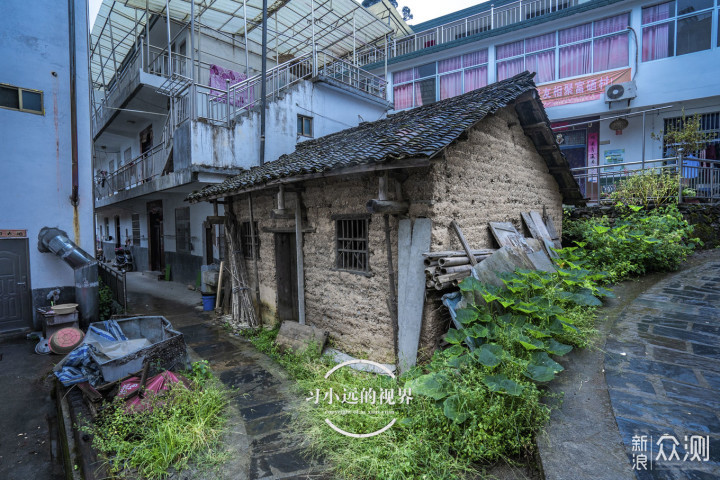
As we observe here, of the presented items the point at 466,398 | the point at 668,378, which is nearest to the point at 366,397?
the point at 466,398

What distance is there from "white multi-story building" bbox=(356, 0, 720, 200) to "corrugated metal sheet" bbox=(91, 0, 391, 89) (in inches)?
68.7

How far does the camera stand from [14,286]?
806cm

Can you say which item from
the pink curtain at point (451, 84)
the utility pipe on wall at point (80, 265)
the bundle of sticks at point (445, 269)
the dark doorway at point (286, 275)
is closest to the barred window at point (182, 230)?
the utility pipe on wall at point (80, 265)

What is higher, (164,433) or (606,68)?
(606,68)

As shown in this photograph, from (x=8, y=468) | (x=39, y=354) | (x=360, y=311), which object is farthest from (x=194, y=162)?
(x=8, y=468)

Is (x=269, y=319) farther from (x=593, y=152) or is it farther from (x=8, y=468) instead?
(x=593, y=152)

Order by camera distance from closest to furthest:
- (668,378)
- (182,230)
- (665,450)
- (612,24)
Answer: (665,450), (668,378), (612,24), (182,230)

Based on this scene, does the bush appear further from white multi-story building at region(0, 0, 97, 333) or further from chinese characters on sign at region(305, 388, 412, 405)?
white multi-story building at region(0, 0, 97, 333)

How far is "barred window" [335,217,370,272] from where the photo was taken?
6.06 meters

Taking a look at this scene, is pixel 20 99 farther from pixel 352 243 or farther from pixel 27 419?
pixel 352 243

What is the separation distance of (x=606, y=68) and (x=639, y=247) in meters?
8.96

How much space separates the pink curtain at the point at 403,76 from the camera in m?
18.1

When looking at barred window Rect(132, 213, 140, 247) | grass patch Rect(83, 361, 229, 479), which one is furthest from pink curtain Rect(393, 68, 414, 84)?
grass patch Rect(83, 361, 229, 479)

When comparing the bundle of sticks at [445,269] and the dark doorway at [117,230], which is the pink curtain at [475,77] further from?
the dark doorway at [117,230]
